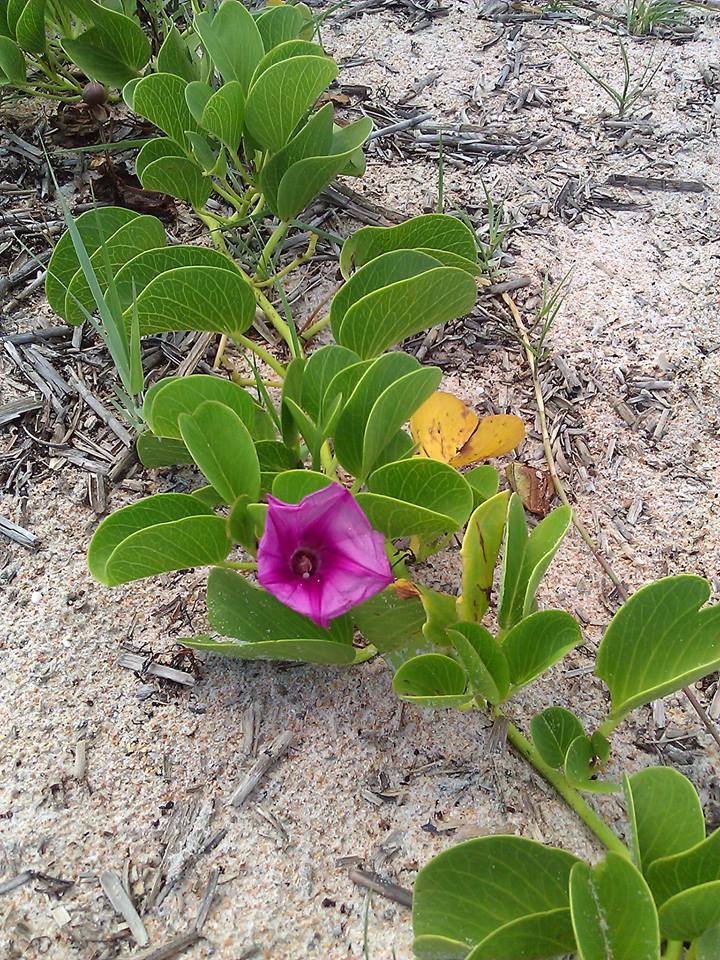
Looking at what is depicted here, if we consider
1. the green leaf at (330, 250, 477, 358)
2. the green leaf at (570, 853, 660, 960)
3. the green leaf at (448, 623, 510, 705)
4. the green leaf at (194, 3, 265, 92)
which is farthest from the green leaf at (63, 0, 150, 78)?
the green leaf at (570, 853, 660, 960)

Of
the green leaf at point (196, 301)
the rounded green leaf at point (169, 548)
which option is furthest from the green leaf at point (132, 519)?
the green leaf at point (196, 301)

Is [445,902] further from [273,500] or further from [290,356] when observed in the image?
[290,356]

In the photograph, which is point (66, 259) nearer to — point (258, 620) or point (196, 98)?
point (196, 98)

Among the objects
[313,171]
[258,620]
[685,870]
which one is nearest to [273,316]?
[313,171]

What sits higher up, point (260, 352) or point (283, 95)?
point (283, 95)

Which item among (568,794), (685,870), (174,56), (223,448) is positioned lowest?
(568,794)

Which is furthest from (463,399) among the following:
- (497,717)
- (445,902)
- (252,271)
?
(445,902)
